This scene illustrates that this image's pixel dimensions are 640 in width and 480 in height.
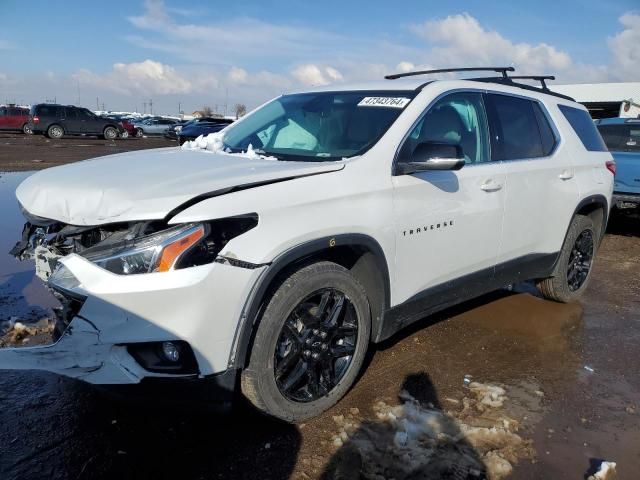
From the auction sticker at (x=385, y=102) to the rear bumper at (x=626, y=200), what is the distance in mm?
6233

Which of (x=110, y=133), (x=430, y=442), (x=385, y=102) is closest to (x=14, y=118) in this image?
(x=110, y=133)

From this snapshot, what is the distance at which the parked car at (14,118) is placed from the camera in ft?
98.0

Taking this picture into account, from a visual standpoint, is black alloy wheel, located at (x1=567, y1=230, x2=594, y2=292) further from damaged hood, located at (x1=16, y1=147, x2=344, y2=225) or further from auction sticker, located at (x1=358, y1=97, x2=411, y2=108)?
damaged hood, located at (x1=16, y1=147, x2=344, y2=225)

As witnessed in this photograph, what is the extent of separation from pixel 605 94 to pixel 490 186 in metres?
40.2

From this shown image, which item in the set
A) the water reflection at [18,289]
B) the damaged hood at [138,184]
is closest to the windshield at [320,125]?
the damaged hood at [138,184]

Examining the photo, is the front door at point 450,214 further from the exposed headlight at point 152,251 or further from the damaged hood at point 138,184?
the exposed headlight at point 152,251

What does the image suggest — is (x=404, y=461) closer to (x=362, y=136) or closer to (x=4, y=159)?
(x=362, y=136)

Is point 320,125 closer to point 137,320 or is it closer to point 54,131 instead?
point 137,320

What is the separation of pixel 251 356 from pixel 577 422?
1.94 m

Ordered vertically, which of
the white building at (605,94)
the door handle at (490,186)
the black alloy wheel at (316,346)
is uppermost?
the white building at (605,94)

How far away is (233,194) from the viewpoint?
2.56m

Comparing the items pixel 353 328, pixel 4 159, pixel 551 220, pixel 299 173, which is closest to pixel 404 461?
pixel 353 328

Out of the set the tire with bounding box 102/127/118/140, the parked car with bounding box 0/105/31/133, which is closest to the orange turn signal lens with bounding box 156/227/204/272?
the tire with bounding box 102/127/118/140

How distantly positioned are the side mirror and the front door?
123mm
